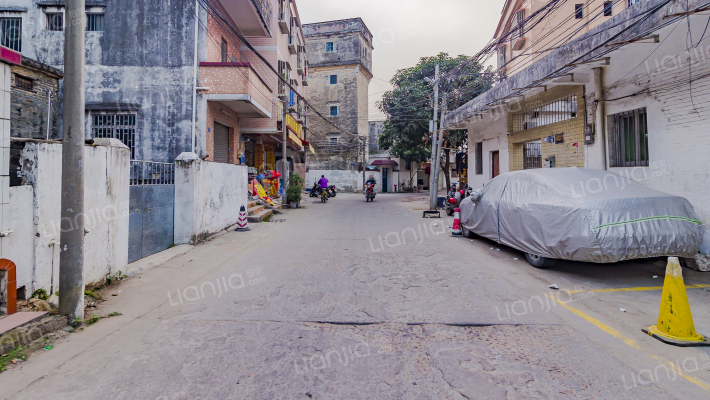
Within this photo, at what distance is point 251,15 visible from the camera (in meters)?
14.6

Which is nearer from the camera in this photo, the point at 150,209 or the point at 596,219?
the point at 596,219

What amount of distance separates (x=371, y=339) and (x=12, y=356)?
299 centimetres

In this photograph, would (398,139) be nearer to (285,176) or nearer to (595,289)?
(285,176)

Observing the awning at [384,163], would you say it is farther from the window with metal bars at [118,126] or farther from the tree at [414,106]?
the window with metal bars at [118,126]

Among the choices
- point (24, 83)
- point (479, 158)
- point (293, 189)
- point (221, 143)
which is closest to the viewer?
point (24, 83)

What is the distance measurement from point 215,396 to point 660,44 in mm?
8605

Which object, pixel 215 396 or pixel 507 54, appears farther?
pixel 507 54

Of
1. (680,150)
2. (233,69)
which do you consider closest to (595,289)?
(680,150)

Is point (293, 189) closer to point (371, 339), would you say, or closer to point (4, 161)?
point (4, 161)

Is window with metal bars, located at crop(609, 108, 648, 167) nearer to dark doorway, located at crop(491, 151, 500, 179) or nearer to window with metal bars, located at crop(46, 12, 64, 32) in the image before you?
dark doorway, located at crop(491, 151, 500, 179)

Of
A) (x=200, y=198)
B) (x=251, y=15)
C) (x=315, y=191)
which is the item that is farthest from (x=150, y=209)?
(x=315, y=191)

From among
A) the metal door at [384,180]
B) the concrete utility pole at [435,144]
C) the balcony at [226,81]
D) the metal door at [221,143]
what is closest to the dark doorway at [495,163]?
the concrete utility pole at [435,144]

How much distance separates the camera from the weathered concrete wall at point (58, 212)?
161 inches

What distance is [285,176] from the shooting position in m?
17.9
